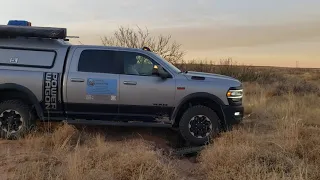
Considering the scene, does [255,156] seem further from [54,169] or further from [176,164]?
[54,169]

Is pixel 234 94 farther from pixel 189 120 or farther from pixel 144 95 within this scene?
pixel 144 95

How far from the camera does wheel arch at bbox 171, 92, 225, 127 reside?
8.37m

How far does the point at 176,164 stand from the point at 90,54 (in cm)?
316

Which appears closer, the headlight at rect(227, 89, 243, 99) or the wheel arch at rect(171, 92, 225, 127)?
the wheel arch at rect(171, 92, 225, 127)

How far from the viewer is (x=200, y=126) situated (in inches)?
330

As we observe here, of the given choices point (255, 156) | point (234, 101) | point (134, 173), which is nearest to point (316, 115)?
point (234, 101)

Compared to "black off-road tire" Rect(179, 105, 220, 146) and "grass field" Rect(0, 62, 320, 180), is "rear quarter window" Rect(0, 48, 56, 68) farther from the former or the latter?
"black off-road tire" Rect(179, 105, 220, 146)

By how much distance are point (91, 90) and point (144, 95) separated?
108cm

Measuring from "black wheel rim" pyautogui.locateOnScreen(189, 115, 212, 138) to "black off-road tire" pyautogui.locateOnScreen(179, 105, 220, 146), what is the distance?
5 centimetres

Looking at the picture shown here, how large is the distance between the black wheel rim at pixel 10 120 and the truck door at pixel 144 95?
2106 millimetres

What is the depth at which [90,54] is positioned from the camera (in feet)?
28.2

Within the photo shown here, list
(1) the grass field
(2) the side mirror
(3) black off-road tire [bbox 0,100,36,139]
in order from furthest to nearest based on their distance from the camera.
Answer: (2) the side mirror < (3) black off-road tire [bbox 0,100,36,139] < (1) the grass field

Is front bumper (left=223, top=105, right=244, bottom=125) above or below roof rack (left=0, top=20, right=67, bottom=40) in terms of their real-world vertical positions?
below

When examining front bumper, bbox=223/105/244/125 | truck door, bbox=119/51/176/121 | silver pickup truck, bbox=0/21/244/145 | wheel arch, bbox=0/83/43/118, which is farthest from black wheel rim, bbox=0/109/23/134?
front bumper, bbox=223/105/244/125
